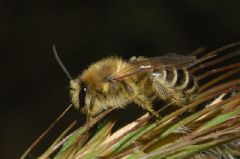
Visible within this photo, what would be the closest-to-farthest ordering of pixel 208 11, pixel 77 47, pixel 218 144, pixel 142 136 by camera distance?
pixel 218 144 < pixel 142 136 < pixel 208 11 < pixel 77 47

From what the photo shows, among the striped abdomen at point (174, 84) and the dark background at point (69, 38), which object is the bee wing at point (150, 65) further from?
the dark background at point (69, 38)

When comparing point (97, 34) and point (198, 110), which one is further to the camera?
point (97, 34)

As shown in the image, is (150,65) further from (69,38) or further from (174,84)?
(69,38)

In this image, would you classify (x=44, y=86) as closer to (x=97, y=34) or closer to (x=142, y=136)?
(x=97, y=34)

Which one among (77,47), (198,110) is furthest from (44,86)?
(198,110)

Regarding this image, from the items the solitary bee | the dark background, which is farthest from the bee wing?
the dark background

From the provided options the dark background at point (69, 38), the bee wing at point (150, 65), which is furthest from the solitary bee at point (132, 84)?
the dark background at point (69, 38)

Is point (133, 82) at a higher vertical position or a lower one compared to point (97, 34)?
lower

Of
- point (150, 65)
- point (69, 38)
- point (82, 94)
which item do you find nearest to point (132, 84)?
point (150, 65)
